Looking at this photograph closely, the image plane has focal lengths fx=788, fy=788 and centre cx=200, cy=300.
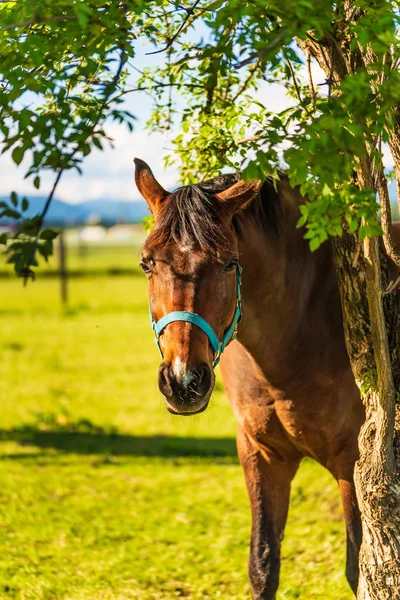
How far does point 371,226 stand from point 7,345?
11.0 meters

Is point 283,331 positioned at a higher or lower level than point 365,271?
lower

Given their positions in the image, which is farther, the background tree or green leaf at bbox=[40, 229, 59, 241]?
green leaf at bbox=[40, 229, 59, 241]

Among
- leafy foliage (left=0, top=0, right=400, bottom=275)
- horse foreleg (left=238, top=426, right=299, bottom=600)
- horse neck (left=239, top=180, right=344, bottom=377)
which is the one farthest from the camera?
horse foreleg (left=238, top=426, right=299, bottom=600)

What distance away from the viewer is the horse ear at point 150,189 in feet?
10.7

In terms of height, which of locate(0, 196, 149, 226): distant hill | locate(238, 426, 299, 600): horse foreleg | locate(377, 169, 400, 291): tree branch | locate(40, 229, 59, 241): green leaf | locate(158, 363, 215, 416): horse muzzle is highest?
Result: locate(0, 196, 149, 226): distant hill

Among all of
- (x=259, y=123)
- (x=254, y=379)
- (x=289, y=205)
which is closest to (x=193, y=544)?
(x=254, y=379)

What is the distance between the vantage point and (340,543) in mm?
5125

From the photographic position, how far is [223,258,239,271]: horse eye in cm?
298

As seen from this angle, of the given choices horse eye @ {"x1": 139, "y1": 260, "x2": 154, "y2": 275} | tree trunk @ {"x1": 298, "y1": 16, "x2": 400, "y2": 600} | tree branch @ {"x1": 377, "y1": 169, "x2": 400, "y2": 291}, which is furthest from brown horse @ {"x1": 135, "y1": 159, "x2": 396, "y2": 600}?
tree branch @ {"x1": 377, "y1": 169, "x2": 400, "y2": 291}

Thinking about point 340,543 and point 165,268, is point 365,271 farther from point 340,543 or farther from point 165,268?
point 340,543

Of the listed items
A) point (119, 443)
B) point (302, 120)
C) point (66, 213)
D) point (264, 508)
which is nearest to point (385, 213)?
point (302, 120)

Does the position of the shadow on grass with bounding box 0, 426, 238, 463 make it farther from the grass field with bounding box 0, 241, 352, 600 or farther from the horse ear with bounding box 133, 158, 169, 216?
the horse ear with bounding box 133, 158, 169, 216

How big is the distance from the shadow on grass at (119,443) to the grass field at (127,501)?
0.01 metres

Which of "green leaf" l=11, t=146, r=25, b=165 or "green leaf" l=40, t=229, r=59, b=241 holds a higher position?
"green leaf" l=11, t=146, r=25, b=165
